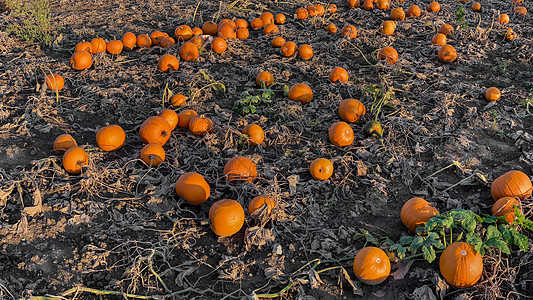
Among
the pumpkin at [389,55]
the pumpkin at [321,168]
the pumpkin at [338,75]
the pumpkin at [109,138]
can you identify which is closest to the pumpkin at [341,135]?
the pumpkin at [321,168]

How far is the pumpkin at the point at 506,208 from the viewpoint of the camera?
13.4ft

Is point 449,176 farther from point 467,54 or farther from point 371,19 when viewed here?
point 371,19

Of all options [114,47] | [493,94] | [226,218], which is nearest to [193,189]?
[226,218]

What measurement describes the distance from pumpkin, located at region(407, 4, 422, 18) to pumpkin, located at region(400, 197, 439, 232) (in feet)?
22.3

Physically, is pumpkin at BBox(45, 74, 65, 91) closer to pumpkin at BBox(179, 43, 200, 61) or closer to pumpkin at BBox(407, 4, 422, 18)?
pumpkin at BBox(179, 43, 200, 61)

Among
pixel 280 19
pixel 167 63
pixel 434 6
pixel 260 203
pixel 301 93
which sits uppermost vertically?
pixel 260 203

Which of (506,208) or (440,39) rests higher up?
(506,208)

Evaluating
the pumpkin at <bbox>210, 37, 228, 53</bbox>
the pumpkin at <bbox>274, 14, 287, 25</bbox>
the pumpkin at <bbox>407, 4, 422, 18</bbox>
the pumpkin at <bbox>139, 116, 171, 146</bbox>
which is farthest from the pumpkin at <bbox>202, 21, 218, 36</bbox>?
the pumpkin at <bbox>407, 4, 422, 18</bbox>

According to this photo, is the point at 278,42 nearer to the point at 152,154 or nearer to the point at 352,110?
the point at 352,110

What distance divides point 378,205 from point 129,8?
322 inches

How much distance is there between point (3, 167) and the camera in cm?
504

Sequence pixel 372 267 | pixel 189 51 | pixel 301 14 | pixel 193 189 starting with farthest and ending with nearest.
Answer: pixel 301 14 < pixel 189 51 < pixel 193 189 < pixel 372 267

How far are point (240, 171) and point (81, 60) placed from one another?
425cm

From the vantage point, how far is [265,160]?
540 cm
